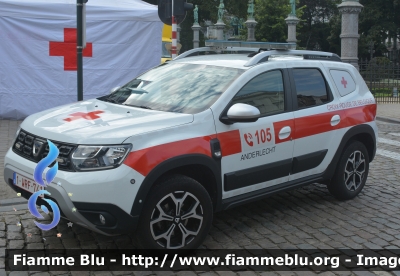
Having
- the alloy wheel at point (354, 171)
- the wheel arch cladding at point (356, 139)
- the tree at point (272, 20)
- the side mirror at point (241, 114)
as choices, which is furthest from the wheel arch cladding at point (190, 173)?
the tree at point (272, 20)

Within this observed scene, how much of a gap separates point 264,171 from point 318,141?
890 mm

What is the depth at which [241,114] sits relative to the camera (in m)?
4.42

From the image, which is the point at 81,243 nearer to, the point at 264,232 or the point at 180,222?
the point at 180,222

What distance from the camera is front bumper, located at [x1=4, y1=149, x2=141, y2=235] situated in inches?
150

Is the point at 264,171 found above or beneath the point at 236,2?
beneath

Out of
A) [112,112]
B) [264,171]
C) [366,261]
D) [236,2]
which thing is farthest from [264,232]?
[236,2]

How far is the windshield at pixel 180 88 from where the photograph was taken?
4.72m

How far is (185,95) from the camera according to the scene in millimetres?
4867

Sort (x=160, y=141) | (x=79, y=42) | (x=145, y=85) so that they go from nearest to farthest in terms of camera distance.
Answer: (x=160, y=141)
(x=145, y=85)
(x=79, y=42)

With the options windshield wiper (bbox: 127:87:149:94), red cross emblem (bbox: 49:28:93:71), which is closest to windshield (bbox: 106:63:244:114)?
windshield wiper (bbox: 127:87:149:94)

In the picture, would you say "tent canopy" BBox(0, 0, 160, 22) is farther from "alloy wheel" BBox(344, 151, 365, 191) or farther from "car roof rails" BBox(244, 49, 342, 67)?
"alloy wheel" BBox(344, 151, 365, 191)

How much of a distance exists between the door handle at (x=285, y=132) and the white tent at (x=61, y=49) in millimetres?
7583

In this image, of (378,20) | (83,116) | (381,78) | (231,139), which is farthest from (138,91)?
(378,20)

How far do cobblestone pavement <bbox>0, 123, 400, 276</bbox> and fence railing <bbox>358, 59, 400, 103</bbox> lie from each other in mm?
13460
